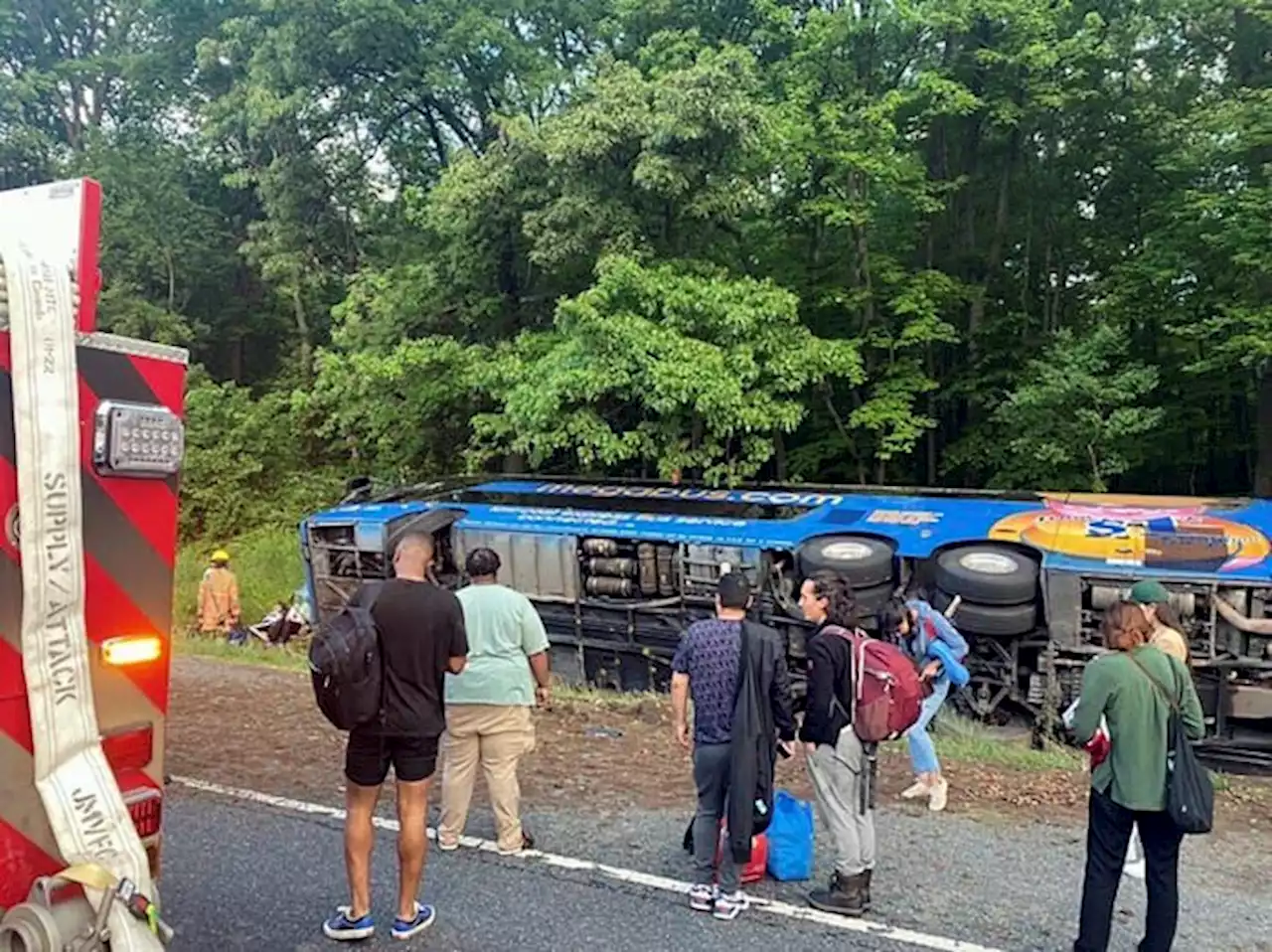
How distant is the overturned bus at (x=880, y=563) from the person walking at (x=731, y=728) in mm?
4906

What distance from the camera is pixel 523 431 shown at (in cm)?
1542

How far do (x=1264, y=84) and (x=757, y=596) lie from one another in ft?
40.5

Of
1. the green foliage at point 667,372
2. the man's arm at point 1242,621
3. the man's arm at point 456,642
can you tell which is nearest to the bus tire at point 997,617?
the man's arm at point 1242,621

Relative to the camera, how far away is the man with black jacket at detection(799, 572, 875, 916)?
477 cm

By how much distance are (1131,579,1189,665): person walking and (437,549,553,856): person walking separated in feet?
9.13

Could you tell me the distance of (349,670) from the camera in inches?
159

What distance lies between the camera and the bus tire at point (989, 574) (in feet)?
30.3

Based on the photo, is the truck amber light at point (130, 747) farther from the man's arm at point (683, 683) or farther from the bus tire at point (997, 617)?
the bus tire at point (997, 617)

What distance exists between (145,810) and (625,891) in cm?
250

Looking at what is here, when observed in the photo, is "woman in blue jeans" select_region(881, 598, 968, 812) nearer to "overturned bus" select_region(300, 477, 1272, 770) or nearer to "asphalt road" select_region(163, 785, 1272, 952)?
"asphalt road" select_region(163, 785, 1272, 952)

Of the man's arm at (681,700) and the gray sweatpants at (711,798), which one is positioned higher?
the man's arm at (681,700)

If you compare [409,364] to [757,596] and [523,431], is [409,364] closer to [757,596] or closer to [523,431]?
[523,431]

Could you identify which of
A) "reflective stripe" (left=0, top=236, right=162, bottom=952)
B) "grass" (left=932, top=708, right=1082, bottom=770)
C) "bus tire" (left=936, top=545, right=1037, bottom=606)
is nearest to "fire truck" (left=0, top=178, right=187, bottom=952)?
"reflective stripe" (left=0, top=236, right=162, bottom=952)

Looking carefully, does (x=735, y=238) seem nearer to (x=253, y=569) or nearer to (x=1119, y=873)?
(x=253, y=569)
